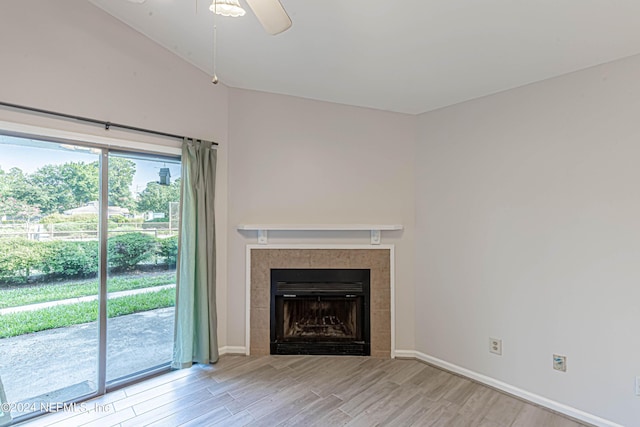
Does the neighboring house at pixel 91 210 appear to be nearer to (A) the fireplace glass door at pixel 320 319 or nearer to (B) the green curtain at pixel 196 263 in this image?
(B) the green curtain at pixel 196 263

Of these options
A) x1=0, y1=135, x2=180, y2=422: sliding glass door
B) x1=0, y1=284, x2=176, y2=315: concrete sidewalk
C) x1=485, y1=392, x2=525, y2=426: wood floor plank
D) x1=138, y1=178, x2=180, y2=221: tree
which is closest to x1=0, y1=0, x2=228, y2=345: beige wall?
x1=0, y1=135, x2=180, y2=422: sliding glass door

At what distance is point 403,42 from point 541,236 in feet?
6.01

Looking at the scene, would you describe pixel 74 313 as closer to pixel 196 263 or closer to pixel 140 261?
pixel 140 261

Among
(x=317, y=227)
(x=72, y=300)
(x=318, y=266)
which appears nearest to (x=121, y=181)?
(x=72, y=300)

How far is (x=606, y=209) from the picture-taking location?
213 centimetres

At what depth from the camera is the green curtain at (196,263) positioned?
9.02ft

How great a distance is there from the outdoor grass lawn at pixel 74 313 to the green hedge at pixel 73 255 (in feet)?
0.80

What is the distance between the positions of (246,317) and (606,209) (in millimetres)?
3187

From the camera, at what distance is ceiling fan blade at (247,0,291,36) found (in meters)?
1.27

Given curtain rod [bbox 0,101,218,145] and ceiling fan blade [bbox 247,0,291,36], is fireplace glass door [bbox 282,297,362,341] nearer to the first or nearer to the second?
curtain rod [bbox 0,101,218,145]

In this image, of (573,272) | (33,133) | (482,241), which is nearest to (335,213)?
(482,241)

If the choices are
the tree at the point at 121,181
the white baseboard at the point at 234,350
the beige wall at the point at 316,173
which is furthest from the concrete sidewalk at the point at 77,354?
the tree at the point at 121,181

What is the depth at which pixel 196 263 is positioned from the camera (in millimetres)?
2816

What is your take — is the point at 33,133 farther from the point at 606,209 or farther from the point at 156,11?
the point at 606,209
